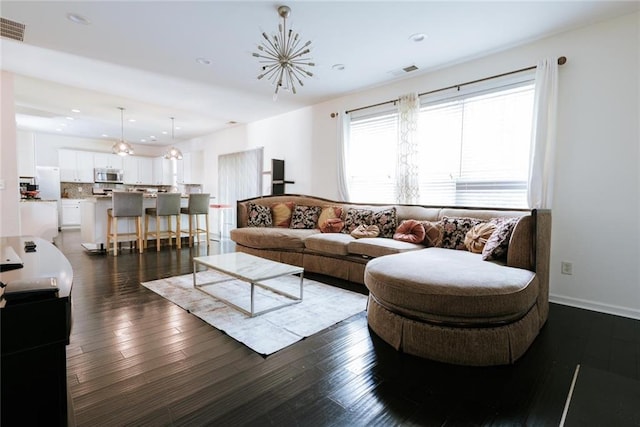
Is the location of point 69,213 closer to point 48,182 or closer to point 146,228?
point 48,182

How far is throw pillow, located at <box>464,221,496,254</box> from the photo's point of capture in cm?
272

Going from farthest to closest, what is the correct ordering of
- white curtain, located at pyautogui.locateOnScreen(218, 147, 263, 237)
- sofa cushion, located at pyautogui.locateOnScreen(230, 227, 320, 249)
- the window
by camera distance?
1. white curtain, located at pyautogui.locateOnScreen(218, 147, 263, 237)
2. sofa cushion, located at pyautogui.locateOnScreen(230, 227, 320, 249)
3. the window

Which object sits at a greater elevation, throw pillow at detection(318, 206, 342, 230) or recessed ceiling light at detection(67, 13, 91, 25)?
recessed ceiling light at detection(67, 13, 91, 25)

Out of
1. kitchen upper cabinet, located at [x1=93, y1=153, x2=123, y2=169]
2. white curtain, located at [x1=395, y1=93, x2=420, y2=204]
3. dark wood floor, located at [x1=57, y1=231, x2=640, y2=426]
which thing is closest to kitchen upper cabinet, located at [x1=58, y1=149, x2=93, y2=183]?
kitchen upper cabinet, located at [x1=93, y1=153, x2=123, y2=169]

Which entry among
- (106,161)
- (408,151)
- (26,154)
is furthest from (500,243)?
(106,161)

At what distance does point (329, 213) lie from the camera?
439cm

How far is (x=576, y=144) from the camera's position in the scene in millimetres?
2811

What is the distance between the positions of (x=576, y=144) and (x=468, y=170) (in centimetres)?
99

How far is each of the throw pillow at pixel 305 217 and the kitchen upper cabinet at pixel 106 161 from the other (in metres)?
7.62

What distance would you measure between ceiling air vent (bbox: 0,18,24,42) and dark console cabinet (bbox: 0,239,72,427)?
359cm

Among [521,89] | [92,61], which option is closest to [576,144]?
[521,89]

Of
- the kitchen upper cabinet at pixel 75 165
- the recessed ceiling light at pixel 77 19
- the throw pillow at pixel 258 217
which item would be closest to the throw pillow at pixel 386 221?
the throw pillow at pixel 258 217

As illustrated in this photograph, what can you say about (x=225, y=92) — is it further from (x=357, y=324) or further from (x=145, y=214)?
(x=357, y=324)

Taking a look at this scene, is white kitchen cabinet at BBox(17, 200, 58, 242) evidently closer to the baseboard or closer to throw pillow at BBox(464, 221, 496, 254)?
throw pillow at BBox(464, 221, 496, 254)
